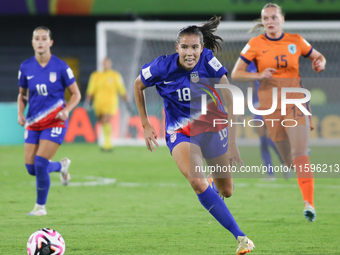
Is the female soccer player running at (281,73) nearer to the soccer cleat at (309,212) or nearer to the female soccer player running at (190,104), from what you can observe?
the soccer cleat at (309,212)

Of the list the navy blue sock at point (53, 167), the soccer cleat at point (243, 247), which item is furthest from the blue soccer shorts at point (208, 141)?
the navy blue sock at point (53, 167)

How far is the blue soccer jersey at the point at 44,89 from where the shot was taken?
20.6 ft

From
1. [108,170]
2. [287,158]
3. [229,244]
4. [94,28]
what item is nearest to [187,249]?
[229,244]

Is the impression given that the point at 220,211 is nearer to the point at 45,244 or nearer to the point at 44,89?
the point at 45,244

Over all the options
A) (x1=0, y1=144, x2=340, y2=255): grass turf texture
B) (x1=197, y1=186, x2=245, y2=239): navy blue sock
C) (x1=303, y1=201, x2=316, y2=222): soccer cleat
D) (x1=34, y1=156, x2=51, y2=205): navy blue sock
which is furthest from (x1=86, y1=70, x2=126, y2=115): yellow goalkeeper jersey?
(x1=197, y1=186, x2=245, y2=239): navy blue sock

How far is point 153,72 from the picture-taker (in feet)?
15.5

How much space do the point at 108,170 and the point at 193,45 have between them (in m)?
6.62

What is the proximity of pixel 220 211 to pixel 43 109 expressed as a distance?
9.67 feet

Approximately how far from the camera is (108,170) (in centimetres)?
1078

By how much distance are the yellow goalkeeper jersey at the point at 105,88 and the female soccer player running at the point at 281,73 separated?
8.68 metres

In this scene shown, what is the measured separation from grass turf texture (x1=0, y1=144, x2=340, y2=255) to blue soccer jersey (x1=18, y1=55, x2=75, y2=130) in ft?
3.62

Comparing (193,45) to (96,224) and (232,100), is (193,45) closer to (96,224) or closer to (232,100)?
(232,100)

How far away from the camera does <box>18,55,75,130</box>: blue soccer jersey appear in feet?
20.6

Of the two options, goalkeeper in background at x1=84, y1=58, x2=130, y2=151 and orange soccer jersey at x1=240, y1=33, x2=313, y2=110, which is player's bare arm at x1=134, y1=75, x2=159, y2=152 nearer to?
orange soccer jersey at x1=240, y1=33, x2=313, y2=110
